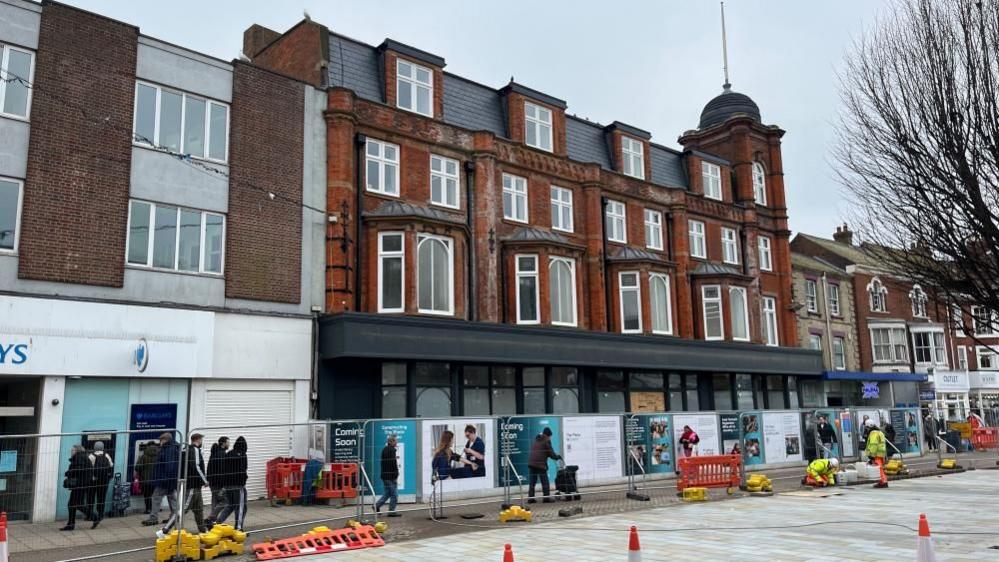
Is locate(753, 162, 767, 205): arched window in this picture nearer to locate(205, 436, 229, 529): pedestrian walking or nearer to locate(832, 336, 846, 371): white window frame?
locate(832, 336, 846, 371): white window frame

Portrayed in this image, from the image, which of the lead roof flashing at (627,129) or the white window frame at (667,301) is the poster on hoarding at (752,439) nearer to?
the white window frame at (667,301)

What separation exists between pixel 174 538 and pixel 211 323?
774 cm

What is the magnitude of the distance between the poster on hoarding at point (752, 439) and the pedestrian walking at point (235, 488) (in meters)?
14.6

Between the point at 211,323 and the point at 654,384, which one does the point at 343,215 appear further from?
the point at 654,384

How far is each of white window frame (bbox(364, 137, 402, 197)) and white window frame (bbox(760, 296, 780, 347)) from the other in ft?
59.7

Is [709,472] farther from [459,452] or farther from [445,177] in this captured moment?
[445,177]

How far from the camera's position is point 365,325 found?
63.8 ft

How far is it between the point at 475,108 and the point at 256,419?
12.4 meters

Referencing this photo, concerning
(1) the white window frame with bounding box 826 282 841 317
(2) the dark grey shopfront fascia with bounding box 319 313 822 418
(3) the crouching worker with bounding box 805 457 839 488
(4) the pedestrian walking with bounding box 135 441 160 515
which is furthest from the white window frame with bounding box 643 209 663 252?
(4) the pedestrian walking with bounding box 135 441 160 515

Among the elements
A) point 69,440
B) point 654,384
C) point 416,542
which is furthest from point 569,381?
point 69,440

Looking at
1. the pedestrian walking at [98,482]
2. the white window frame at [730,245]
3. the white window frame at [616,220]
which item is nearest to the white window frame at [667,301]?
the white window frame at [616,220]

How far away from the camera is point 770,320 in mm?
33844

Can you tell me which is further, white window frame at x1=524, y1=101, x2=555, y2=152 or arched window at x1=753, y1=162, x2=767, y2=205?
arched window at x1=753, y1=162, x2=767, y2=205

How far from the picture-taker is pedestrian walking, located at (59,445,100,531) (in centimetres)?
1315
